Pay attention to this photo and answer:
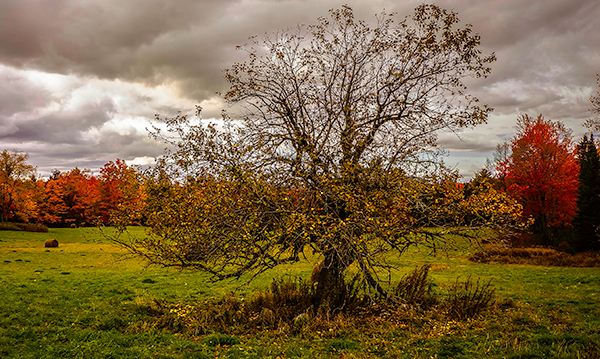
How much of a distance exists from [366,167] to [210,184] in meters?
4.61

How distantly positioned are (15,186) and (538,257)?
198 feet

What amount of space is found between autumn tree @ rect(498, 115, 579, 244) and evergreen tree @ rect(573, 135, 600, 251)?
338 cm

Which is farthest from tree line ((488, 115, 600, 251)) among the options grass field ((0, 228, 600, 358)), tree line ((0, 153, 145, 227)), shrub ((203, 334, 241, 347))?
tree line ((0, 153, 145, 227))

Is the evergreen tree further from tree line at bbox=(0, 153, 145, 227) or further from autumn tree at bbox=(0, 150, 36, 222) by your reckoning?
autumn tree at bbox=(0, 150, 36, 222)

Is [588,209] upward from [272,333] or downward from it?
upward

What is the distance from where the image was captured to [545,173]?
33.7 m

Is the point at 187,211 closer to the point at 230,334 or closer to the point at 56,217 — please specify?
the point at 230,334

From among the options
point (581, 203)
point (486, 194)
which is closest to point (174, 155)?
point (486, 194)

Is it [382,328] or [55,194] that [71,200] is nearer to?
[55,194]

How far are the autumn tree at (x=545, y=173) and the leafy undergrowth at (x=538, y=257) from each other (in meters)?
6.83

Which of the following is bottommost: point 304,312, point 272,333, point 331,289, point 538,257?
point 272,333

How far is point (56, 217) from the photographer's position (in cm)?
5100

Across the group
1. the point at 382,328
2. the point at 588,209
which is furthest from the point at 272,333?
the point at 588,209

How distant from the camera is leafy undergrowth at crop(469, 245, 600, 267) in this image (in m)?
23.8
